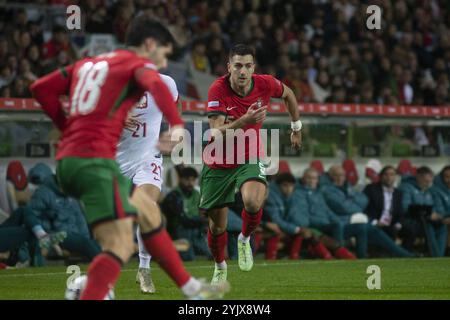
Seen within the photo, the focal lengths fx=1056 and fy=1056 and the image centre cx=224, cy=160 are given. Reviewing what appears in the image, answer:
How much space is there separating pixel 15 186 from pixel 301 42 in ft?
29.1

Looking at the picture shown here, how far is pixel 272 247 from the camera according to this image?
16422mm

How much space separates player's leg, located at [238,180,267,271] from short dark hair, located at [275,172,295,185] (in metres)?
5.12

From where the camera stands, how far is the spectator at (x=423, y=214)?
17406 mm

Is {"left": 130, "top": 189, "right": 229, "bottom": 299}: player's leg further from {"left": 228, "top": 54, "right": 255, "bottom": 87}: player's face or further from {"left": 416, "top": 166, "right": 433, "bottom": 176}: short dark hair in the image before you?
{"left": 416, "top": 166, "right": 433, "bottom": 176}: short dark hair

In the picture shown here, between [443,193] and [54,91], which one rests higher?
[54,91]

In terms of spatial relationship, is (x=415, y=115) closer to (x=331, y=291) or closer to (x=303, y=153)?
(x=303, y=153)

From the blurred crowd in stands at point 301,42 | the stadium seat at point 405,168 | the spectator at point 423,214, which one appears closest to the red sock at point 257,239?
the spectator at point 423,214

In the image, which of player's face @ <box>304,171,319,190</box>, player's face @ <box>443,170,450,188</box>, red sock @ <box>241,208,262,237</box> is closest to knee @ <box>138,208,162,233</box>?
red sock @ <box>241,208,262,237</box>

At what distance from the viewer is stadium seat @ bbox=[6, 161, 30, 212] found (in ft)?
49.3

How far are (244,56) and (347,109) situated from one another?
276 inches

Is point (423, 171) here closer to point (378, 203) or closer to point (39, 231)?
point (378, 203)

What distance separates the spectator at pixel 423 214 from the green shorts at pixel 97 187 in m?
10.8

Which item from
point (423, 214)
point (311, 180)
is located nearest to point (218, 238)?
point (311, 180)

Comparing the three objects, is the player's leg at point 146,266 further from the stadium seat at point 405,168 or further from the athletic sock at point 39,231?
the stadium seat at point 405,168
